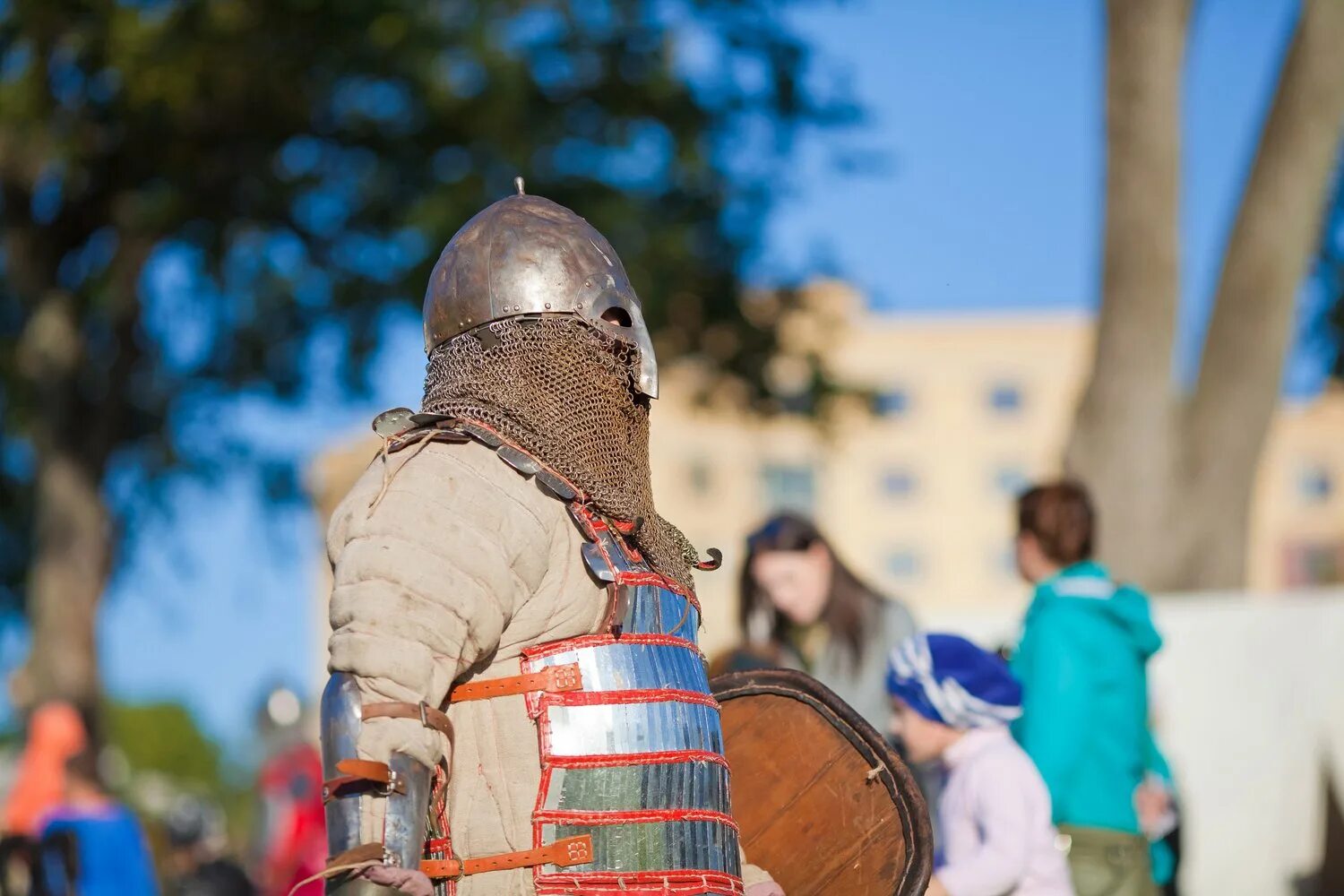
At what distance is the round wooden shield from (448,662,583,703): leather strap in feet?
Answer: 2.60

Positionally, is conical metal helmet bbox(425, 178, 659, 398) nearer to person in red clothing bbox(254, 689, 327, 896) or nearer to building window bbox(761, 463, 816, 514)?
person in red clothing bbox(254, 689, 327, 896)

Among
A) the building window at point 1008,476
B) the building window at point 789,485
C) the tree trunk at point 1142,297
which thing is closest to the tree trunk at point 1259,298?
Answer: the tree trunk at point 1142,297

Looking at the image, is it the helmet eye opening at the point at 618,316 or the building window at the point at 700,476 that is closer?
the helmet eye opening at the point at 618,316

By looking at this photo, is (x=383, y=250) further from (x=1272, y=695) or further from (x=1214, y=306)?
(x=1272, y=695)

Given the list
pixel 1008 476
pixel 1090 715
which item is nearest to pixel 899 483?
pixel 1008 476

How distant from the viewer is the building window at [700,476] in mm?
70125

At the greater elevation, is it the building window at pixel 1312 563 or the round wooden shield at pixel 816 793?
the building window at pixel 1312 563

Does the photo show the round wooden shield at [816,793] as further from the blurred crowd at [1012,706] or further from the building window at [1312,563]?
the building window at [1312,563]

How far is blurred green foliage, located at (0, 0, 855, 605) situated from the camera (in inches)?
500

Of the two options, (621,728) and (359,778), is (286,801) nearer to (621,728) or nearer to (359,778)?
(621,728)

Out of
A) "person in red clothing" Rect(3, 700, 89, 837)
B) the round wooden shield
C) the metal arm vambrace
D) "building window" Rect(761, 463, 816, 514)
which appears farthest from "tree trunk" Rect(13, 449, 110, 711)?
"building window" Rect(761, 463, 816, 514)

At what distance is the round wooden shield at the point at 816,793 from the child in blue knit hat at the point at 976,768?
28.5 inches

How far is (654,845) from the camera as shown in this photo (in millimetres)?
2758

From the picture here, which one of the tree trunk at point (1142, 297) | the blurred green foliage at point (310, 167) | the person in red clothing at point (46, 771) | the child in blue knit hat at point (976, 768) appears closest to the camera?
the child in blue knit hat at point (976, 768)
